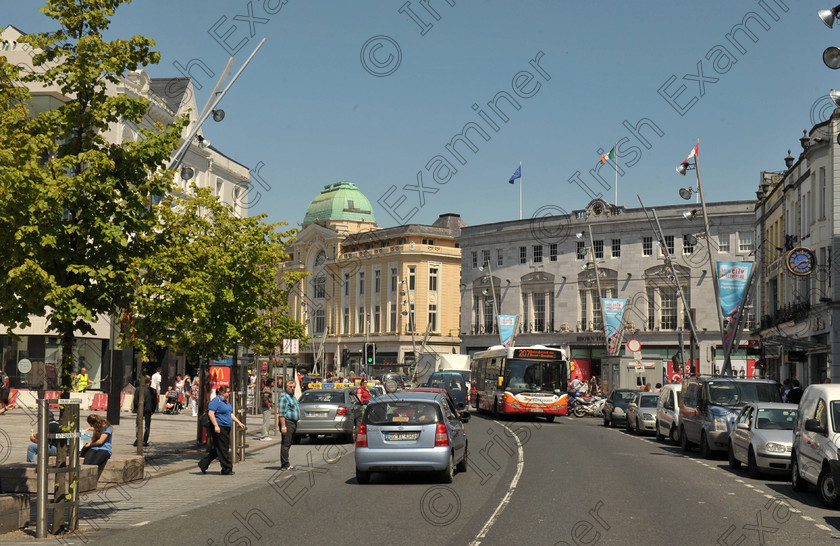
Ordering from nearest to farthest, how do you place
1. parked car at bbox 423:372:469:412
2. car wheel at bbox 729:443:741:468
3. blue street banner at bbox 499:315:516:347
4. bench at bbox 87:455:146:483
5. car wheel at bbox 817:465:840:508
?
car wheel at bbox 817:465:840:508
bench at bbox 87:455:146:483
car wheel at bbox 729:443:741:468
parked car at bbox 423:372:469:412
blue street banner at bbox 499:315:516:347

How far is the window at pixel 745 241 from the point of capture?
243 feet

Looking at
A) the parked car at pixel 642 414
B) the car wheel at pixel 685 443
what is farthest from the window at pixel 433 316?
the car wheel at pixel 685 443

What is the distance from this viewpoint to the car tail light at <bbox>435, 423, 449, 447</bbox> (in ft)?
60.4

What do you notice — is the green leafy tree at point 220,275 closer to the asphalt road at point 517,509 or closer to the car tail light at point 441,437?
the asphalt road at point 517,509

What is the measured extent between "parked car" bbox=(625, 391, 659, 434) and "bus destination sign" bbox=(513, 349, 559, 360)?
17.8ft

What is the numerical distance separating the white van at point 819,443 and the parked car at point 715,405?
21.6ft

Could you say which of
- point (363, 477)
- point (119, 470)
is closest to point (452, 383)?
point (363, 477)

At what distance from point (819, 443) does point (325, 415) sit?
1655 centimetres

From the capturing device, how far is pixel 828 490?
15758 millimetres

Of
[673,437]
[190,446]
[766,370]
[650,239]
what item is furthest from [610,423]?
[650,239]

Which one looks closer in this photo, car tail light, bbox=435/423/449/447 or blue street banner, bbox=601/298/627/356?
car tail light, bbox=435/423/449/447

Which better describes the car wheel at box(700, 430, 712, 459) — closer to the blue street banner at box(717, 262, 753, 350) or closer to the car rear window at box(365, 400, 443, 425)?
the car rear window at box(365, 400, 443, 425)

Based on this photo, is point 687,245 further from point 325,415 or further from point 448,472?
point 448,472

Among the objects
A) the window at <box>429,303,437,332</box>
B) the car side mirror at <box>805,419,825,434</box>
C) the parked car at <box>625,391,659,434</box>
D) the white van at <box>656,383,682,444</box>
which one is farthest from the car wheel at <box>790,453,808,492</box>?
the window at <box>429,303,437,332</box>
